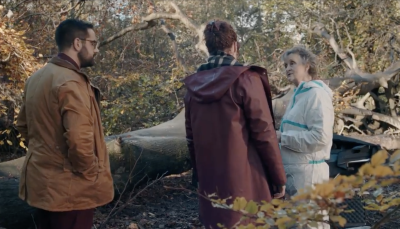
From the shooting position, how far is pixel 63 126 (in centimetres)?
312

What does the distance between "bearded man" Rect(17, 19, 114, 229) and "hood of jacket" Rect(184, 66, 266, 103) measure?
0.63 m

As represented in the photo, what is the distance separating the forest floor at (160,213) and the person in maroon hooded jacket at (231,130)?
68.9 inches

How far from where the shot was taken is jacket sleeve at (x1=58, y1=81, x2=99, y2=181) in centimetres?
304

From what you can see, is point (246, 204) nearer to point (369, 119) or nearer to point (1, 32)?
point (1, 32)

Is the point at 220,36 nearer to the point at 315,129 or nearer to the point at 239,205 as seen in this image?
the point at 315,129

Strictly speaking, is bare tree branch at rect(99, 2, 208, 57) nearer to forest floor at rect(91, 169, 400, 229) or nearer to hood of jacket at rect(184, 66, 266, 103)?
forest floor at rect(91, 169, 400, 229)

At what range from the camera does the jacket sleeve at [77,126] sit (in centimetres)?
304

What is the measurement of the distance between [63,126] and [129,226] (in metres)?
2.33

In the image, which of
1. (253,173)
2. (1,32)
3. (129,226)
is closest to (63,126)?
(253,173)

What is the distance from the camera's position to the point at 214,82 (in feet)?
10.2

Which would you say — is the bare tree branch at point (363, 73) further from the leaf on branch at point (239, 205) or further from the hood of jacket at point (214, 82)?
the leaf on branch at point (239, 205)

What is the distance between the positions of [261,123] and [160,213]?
313 centimetres

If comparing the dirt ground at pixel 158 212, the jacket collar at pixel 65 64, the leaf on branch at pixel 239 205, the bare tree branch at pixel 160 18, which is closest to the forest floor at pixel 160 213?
the dirt ground at pixel 158 212

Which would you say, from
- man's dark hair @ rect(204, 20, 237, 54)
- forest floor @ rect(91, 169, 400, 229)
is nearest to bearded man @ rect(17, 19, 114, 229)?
man's dark hair @ rect(204, 20, 237, 54)
